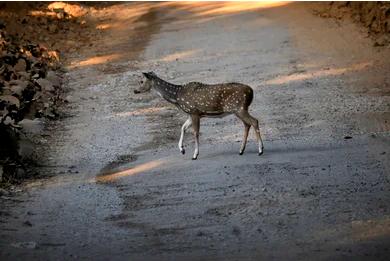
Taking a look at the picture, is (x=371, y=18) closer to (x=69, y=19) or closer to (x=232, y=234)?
(x=69, y=19)

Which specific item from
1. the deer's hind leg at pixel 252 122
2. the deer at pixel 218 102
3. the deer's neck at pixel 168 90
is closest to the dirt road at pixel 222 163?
the deer's hind leg at pixel 252 122

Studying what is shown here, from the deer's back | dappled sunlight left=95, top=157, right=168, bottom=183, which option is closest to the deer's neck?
the deer's back

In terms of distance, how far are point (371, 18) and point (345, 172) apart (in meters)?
12.4

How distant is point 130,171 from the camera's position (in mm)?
11719

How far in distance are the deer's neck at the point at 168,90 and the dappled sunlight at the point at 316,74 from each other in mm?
5778

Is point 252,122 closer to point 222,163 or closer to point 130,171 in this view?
point 222,163

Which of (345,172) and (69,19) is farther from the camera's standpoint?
(69,19)

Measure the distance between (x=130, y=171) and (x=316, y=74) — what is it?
Result: 8185 millimetres

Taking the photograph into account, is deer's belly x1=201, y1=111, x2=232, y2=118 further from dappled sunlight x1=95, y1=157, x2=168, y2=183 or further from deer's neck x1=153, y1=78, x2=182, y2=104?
dappled sunlight x1=95, y1=157, x2=168, y2=183

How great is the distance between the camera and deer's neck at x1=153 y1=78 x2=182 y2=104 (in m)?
12.5

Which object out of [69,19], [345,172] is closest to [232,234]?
[345,172]

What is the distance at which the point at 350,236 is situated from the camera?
8.40m

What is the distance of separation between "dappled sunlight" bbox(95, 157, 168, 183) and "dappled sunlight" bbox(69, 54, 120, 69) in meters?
9.45

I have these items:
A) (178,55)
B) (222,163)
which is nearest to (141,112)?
(222,163)
